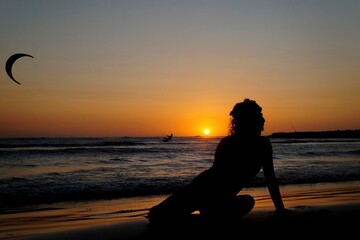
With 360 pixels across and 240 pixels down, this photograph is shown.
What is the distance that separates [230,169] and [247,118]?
1.79ft

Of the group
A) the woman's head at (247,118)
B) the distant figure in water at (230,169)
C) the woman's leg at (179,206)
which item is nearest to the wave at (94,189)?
the woman's leg at (179,206)

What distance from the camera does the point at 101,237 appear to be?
4.12 meters

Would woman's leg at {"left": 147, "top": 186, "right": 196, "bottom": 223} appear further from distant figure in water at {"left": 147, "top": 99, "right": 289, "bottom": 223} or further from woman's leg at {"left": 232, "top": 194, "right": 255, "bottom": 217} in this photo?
woman's leg at {"left": 232, "top": 194, "right": 255, "bottom": 217}

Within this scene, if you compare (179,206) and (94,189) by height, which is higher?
(179,206)

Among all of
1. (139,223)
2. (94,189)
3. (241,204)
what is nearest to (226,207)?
(241,204)

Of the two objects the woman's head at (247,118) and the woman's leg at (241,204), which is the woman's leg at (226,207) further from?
the woman's head at (247,118)

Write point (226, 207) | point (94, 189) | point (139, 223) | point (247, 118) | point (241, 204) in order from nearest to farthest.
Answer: point (247, 118), point (226, 207), point (241, 204), point (139, 223), point (94, 189)

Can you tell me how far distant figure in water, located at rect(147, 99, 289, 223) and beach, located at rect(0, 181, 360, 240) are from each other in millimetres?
191

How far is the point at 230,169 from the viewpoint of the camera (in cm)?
376

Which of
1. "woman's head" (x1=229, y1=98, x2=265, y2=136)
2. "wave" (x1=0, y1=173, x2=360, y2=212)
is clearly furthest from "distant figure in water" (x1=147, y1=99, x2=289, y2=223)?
"wave" (x1=0, y1=173, x2=360, y2=212)

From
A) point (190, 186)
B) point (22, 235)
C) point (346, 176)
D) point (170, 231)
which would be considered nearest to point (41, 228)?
point (22, 235)

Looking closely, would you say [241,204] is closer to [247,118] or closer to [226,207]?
[226,207]

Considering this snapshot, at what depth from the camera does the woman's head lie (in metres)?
3.69

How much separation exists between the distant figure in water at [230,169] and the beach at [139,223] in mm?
191
